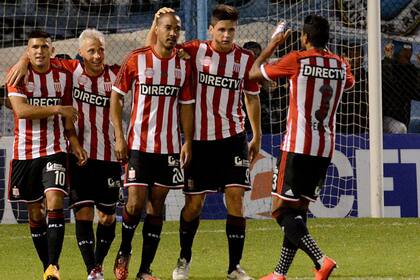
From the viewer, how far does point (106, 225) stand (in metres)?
9.94

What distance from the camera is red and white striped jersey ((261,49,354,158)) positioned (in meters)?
8.84

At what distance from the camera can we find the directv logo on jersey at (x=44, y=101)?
948 cm

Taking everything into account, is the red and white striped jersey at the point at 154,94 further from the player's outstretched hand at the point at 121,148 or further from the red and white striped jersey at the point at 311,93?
the red and white striped jersey at the point at 311,93

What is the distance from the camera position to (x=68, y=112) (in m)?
9.24

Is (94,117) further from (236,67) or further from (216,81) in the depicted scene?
(236,67)

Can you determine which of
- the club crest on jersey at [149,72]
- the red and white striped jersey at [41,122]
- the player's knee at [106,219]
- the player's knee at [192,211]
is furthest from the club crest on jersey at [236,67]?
the player's knee at [106,219]

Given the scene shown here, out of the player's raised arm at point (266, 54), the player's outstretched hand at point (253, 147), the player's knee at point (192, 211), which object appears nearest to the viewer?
the player's raised arm at point (266, 54)

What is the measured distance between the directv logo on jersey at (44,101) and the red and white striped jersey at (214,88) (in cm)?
107

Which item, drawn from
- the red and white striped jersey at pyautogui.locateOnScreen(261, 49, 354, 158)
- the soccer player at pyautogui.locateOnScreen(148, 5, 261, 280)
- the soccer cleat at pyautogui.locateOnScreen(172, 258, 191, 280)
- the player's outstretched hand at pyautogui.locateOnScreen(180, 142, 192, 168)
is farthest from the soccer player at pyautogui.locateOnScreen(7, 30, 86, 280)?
the red and white striped jersey at pyautogui.locateOnScreen(261, 49, 354, 158)

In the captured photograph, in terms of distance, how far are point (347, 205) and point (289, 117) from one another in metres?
6.28

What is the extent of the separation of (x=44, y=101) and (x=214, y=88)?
1.30 metres

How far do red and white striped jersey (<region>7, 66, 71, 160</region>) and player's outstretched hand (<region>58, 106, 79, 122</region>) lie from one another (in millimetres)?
276

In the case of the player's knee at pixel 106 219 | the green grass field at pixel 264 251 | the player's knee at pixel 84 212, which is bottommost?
the green grass field at pixel 264 251

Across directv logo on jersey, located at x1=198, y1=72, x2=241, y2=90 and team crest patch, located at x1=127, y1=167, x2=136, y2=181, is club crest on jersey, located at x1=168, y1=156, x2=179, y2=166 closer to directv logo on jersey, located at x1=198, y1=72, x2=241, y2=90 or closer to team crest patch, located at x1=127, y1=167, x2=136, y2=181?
team crest patch, located at x1=127, y1=167, x2=136, y2=181
